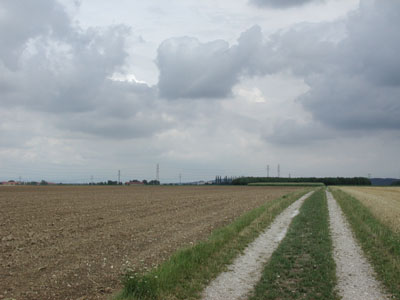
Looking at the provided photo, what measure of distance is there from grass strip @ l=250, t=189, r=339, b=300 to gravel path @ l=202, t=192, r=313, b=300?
238mm

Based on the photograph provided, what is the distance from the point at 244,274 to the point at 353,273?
2.88m

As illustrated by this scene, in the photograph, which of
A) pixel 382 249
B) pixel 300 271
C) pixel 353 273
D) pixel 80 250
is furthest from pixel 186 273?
pixel 382 249

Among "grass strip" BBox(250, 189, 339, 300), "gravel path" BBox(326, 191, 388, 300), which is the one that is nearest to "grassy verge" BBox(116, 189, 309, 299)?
"grass strip" BBox(250, 189, 339, 300)

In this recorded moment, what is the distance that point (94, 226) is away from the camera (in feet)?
63.1

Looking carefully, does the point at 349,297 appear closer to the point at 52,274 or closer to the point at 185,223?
the point at 52,274

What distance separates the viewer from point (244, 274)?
33.1ft

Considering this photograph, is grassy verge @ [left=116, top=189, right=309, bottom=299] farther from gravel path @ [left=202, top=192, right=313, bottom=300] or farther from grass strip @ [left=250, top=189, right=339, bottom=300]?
grass strip @ [left=250, top=189, right=339, bottom=300]

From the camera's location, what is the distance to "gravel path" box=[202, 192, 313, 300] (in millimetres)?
8462

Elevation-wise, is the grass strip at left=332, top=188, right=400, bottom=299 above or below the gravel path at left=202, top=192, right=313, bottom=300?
above

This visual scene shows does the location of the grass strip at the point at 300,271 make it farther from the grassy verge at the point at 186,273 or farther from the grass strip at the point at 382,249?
the grassy verge at the point at 186,273

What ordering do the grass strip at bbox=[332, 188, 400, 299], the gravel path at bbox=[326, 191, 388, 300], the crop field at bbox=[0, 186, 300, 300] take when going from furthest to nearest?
1. the grass strip at bbox=[332, 188, 400, 299]
2. the crop field at bbox=[0, 186, 300, 300]
3. the gravel path at bbox=[326, 191, 388, 300]

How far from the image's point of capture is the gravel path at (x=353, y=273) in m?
8.39

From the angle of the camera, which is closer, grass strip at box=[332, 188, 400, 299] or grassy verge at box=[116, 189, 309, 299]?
grassy verge at box=[116, 189, 309, 299]

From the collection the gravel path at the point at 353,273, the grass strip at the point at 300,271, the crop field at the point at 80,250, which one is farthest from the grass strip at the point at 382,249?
the crop field at the point at 80,250
